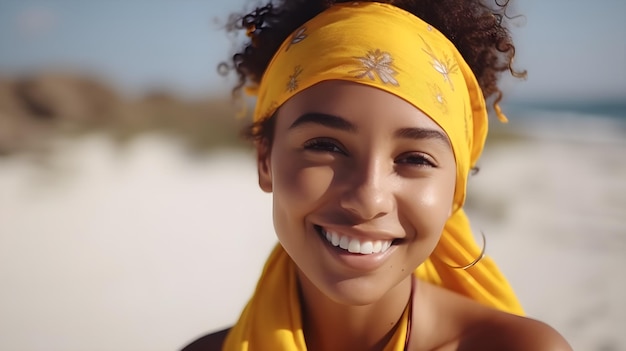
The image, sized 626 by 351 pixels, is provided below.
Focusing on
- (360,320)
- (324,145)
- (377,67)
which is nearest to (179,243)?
(360,320)

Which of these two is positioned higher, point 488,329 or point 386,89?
point 386,89

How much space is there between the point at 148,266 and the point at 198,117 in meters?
5.98

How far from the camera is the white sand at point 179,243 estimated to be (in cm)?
408

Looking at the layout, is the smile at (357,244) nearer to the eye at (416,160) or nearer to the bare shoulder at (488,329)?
the eye at (416,160)

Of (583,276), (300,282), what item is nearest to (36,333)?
Answer: (300,282)

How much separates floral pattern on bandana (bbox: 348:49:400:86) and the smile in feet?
1.27

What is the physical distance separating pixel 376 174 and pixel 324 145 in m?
0.17

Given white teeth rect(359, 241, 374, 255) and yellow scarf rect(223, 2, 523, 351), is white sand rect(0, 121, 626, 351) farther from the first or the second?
white teeth rect(359, 241, 374, 255)

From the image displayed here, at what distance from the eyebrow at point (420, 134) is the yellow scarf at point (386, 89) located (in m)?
0.03

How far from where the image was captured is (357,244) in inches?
63.8

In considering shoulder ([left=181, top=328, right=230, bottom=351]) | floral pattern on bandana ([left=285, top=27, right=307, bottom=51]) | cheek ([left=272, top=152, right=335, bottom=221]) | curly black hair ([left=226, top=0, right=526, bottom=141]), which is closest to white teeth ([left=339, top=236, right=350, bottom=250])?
cheek ([left=272, top=152, right=335, bottom=221])

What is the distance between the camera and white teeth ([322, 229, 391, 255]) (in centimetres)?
162

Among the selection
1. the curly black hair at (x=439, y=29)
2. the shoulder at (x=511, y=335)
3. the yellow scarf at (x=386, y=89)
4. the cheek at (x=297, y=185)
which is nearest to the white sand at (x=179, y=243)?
the yellow scarf at (x=386, y=89)

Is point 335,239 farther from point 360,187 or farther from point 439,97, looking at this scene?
point 439,97
